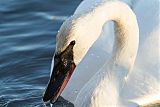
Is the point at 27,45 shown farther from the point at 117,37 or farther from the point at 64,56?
the point at 64,56

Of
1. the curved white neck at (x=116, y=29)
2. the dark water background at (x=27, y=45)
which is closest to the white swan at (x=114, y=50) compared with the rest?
the curved white neck at (x=116, y=29)

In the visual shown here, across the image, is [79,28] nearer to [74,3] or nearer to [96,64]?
[96,64]

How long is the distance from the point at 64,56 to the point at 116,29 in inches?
28.0

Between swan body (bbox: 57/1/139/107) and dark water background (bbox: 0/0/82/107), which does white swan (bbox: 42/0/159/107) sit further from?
dark water background (bbox: 0/0/82/107)

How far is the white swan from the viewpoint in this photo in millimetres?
4938

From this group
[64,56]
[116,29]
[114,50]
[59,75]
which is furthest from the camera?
[114,50]

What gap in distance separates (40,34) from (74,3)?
104 centimetres

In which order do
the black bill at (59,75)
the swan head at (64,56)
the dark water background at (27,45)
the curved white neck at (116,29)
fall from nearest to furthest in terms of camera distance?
the swan head at (64,56), the curved white neck at (116,29), the black bill at (59,75), the dark water background at (27,45)

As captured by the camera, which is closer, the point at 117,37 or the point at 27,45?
the point at 117,37

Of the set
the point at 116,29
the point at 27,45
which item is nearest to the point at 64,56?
the point at 116,29

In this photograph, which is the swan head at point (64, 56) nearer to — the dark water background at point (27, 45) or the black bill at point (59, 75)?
the black bill at point (59, 75)

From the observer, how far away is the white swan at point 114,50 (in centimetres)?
494

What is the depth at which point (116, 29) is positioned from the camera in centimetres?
542

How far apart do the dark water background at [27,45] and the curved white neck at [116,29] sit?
1453 millimetres
